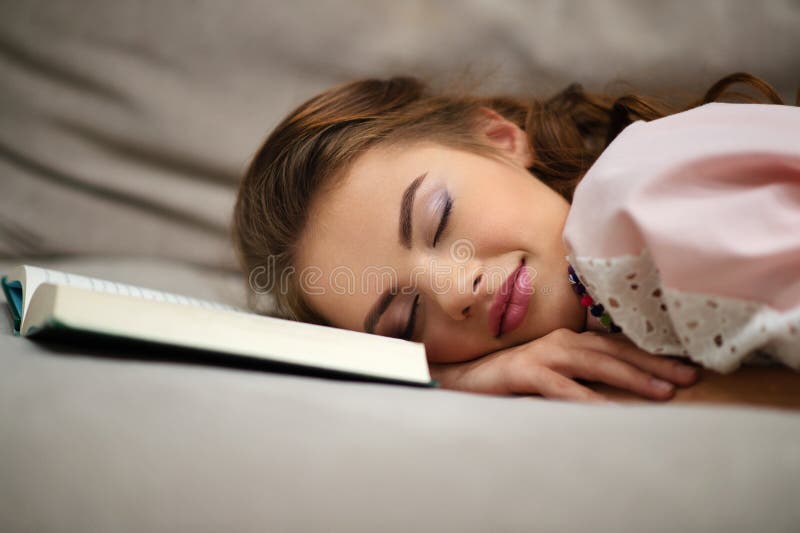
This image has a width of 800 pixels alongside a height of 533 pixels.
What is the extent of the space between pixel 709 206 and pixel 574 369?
239mm

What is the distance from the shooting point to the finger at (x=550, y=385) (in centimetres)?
74

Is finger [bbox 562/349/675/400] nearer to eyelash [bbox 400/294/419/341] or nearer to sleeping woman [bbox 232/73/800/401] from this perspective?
sleeping woman [bbox 232/73/800/401]

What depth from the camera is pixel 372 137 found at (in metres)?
0.99

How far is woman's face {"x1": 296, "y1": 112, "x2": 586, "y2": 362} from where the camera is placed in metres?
0.85

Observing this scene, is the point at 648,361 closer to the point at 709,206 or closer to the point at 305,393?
the point at 709,206

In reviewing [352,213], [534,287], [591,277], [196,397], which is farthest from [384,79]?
[196,397]

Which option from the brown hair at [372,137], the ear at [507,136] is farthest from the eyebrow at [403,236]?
the ear at [507,136]

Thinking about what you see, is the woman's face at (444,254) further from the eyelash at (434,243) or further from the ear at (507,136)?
the ear at (507,136)

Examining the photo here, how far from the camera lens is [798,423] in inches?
19.5

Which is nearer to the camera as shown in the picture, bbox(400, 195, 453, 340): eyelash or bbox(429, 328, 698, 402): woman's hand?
bbox(429, 328, 698, 402): woman's hand

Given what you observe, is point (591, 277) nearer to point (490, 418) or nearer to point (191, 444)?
point (490, 418)

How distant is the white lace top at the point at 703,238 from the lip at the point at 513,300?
0.10 meters

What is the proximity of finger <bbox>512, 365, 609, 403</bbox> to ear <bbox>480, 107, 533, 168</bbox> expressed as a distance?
393 mm

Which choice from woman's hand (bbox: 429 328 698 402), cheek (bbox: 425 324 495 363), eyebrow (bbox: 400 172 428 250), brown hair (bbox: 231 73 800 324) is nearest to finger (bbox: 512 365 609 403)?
woman's hand (bbox: 429 328 698 402)
